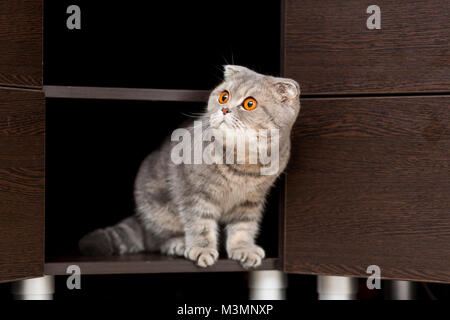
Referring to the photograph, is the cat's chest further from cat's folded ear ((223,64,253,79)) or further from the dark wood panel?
cat's folded ear ((223,64,253,79))

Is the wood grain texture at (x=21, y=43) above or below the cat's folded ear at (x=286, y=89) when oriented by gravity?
above

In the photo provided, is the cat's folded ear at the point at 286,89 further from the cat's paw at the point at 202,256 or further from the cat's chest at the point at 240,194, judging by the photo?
the cat's paw at the point at 202,256

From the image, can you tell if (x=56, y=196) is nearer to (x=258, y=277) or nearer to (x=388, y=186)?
(x=258, y=277)

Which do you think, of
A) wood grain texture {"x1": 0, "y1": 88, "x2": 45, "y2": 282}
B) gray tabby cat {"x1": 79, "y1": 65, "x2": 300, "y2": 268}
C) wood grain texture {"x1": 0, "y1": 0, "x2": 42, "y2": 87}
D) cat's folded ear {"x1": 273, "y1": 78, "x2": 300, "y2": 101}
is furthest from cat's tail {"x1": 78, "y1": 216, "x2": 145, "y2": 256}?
cat's folded ear {"x1": 273, "y1": 78, "x2": 300, "y2": 101}

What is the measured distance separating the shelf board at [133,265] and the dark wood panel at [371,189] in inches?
6.2

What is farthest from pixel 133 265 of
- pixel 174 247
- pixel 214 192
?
pixel 214 192

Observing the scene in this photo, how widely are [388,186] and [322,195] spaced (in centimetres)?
16

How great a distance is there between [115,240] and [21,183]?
1.16 feet

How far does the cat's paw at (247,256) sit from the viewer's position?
4.23 ft

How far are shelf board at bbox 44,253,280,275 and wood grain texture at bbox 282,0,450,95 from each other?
486 millimetres

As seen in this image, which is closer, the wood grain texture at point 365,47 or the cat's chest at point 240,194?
the wood grain texture at point 365,47

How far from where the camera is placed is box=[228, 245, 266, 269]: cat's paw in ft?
4.23

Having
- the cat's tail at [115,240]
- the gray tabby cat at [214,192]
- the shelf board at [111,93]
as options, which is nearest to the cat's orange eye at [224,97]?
the gray tabby cat at [214,192]
